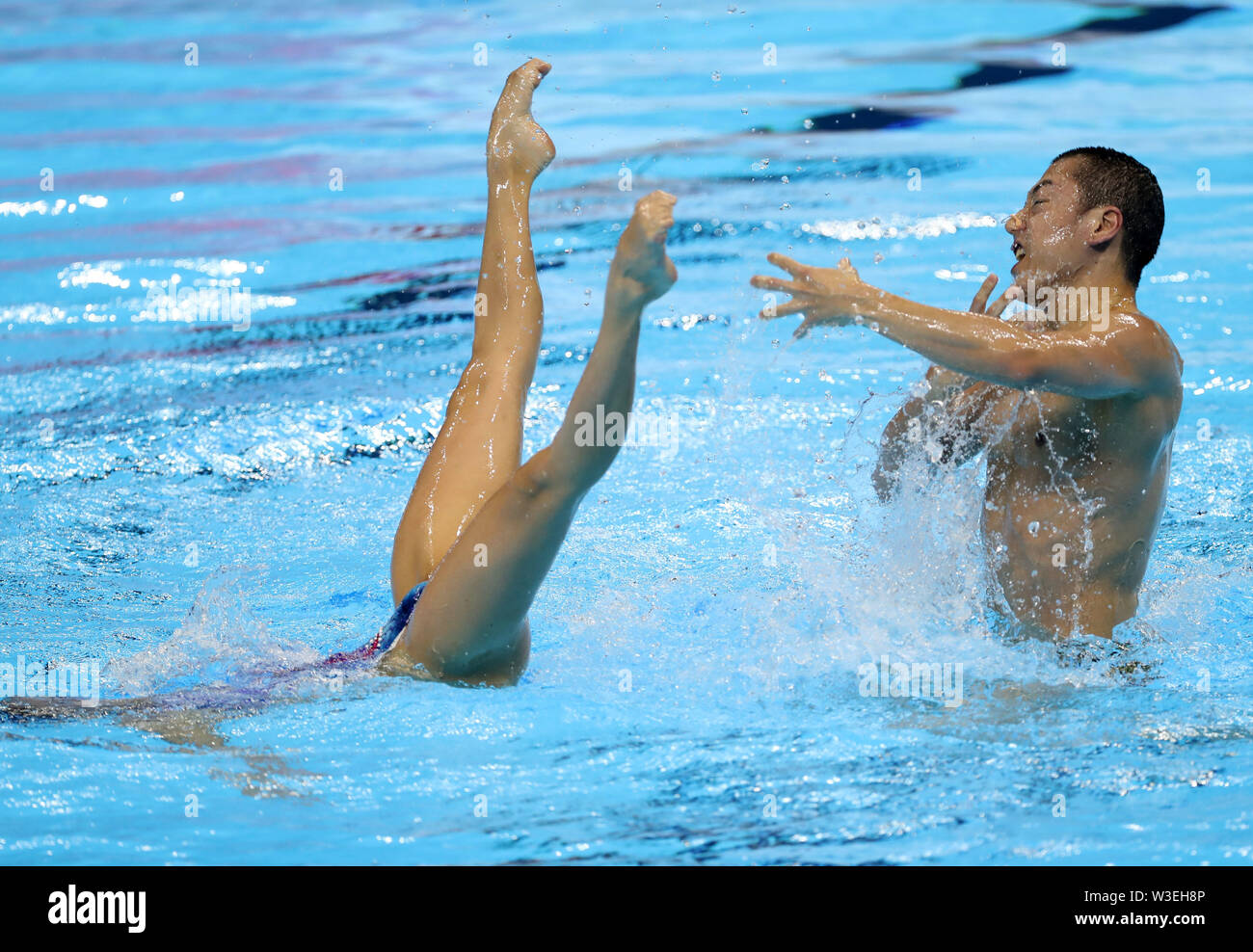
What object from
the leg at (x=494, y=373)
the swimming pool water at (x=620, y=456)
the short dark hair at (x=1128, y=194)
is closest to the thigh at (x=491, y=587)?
the swimming pool water at (x=620, y=456)

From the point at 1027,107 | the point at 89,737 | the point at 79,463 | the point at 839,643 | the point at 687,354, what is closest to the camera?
the point at 89,737

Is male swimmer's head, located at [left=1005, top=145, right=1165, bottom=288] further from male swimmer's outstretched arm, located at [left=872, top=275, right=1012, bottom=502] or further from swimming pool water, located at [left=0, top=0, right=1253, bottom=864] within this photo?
swimming pool water, located at [left=0, top=0, right=1253, bottom=864]

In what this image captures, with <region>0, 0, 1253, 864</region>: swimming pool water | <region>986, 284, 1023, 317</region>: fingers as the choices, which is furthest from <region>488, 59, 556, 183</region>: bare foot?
<region>986, 284, 1023, 317</region>: fingers

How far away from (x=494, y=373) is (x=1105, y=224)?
4.64 feet

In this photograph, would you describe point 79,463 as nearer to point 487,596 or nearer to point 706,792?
point 487,596

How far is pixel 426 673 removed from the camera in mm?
2746

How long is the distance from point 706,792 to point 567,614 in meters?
1.13

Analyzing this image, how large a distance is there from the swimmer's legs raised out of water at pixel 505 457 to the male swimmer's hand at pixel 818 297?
248 millimetres

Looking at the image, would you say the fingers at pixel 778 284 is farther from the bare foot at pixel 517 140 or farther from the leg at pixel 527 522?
the bare foot at pixel 517 140

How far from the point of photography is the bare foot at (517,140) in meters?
3.35

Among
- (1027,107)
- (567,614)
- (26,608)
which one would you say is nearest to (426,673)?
(567,614)

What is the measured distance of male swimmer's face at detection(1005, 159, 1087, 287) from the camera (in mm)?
2822

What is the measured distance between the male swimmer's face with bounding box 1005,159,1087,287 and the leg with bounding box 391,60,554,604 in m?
1.17

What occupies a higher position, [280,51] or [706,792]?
[280,51]
